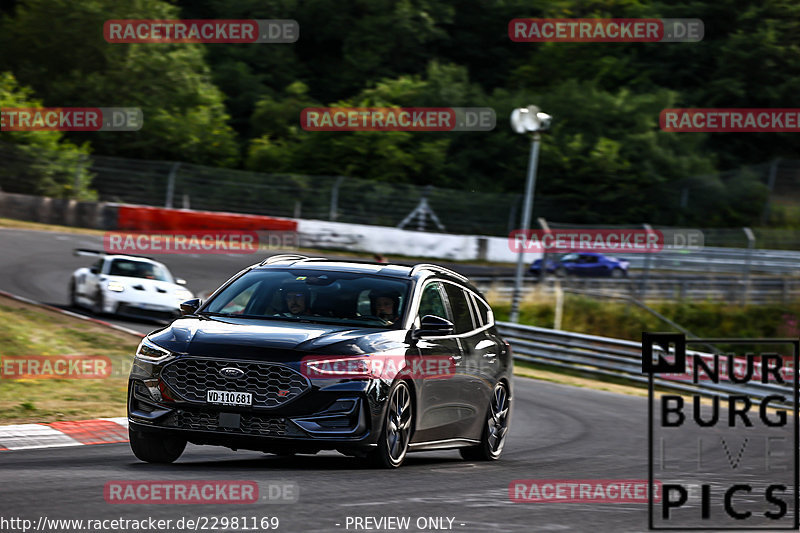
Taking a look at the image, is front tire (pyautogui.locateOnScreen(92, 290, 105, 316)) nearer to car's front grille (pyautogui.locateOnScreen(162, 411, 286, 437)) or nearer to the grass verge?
the grass verge

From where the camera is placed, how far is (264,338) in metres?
8.34

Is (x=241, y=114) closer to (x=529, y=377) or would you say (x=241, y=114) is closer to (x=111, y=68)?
(x=111, y=68)

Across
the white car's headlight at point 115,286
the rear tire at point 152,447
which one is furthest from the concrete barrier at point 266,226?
the rear tire at point 152,447

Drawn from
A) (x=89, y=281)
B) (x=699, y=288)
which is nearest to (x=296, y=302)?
(x=89, y=281)

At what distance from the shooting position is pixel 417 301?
31.3 ft

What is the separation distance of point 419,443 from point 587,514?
2370 millimetres

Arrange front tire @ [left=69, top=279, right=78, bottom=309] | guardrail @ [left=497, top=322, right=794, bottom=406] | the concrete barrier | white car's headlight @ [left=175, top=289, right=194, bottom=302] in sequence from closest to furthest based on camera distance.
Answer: white car's headlight @ [left=175, top=289, right=194, bottom=302], front tire @ [left=69, top=279, right=78, bottom=309], guardrail @ [left=497, top=322, right=794, bottom=406], the concrete barrier

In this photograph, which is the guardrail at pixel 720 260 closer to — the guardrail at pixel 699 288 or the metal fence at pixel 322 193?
Result: the guardrail at pixel 699 288

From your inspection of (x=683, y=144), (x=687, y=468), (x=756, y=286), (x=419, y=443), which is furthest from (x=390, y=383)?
(x=683, y=144)

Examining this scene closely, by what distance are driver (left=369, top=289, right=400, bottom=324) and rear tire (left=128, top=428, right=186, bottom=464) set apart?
171 centimetres

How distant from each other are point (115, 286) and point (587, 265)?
12.1m

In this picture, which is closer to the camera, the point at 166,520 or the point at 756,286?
the point at 166,520

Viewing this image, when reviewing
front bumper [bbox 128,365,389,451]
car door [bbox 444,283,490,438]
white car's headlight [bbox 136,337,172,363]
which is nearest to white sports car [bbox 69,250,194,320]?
car door [bbox 444,283,490,438]

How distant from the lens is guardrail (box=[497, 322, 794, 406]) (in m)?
24.6
